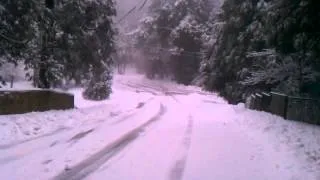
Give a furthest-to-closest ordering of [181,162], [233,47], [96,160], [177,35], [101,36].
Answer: [177,35], [233,47], [101,36], [181,162], [96,160]

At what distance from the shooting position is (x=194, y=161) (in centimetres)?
938

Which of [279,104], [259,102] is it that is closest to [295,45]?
[279,104]

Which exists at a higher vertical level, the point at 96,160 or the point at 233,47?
the point at 233,47

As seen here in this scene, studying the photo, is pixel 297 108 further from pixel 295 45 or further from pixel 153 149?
pixel 153 149

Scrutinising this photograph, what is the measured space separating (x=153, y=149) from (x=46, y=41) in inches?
437

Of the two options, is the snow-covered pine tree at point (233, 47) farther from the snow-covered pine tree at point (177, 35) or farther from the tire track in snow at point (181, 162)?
the snow-covered pine tree at point (177, 35)

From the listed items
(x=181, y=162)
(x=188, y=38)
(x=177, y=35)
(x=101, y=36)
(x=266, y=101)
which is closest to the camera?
(x=181, y=162)

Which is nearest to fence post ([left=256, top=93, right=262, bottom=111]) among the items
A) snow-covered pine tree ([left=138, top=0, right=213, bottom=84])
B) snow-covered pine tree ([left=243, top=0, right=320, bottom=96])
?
snow-covered pine tree ([left=243, top=0, right=320, bottom=96])

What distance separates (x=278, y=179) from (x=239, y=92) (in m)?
22.5

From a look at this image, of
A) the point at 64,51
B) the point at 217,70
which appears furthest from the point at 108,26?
the point at 217,70

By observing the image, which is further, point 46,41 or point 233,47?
point 233,47

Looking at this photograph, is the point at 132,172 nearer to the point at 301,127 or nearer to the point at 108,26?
the point at 301,127

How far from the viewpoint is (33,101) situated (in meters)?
16.2

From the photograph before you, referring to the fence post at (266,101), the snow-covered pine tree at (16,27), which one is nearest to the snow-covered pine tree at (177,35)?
Result: the fence post at (266,101)
